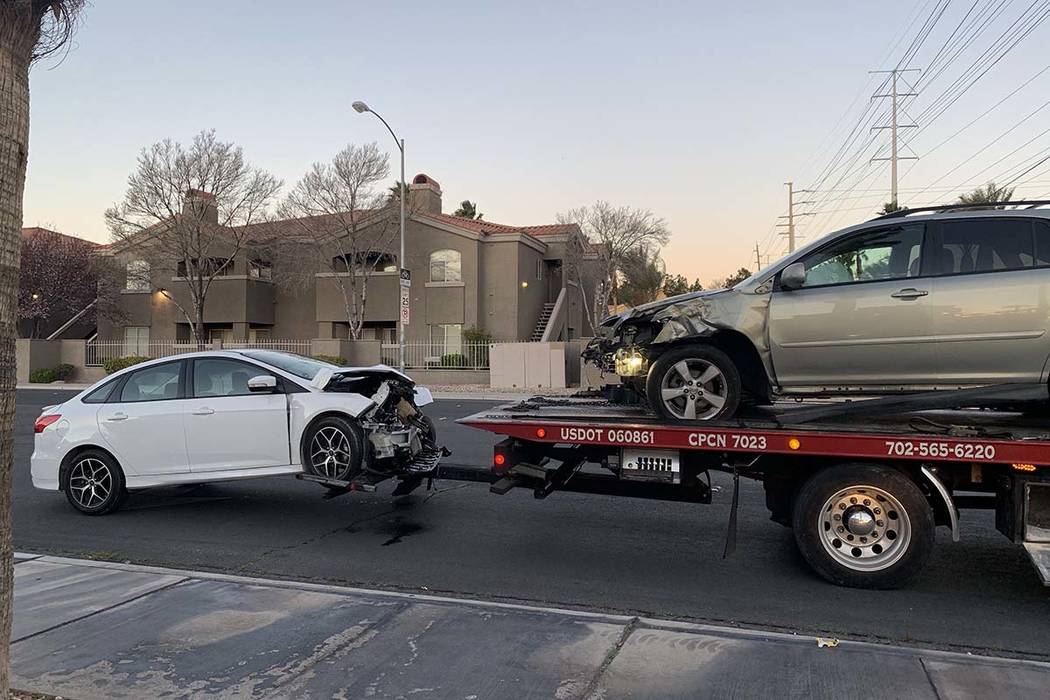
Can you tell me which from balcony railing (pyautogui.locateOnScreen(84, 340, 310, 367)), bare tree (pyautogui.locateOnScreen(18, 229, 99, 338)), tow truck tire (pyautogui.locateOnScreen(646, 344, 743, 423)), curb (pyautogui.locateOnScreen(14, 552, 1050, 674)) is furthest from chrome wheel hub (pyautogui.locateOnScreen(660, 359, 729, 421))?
bare tree (pyautogui.locateOnScreen(18, 229, 99, 338))

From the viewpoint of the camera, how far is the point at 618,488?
638 cm

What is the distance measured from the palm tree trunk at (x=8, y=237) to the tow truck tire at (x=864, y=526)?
487 centimetres

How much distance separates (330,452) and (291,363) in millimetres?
1344

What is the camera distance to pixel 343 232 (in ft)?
95.9

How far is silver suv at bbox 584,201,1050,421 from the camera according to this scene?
548cm

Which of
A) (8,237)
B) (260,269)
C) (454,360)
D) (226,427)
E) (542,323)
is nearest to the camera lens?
(8,237)

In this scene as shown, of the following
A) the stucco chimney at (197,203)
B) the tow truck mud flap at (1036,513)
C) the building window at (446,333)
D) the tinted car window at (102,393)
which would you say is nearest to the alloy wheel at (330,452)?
the tinted car window at (102,393)

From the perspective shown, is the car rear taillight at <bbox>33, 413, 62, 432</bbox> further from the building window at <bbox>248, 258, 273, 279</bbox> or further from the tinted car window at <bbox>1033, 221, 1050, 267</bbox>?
the building window at <bbox>248, 258, 273, 279</bbox>

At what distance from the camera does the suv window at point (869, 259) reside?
19.1 feet

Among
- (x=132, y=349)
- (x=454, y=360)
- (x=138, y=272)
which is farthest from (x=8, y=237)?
(x=138, y=272)

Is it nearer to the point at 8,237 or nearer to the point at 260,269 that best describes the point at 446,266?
the point at 260,269

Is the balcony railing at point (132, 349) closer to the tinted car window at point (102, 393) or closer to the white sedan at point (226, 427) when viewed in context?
the tinted car window at point (102, 393)

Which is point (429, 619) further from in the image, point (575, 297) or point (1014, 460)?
point (575, 297)

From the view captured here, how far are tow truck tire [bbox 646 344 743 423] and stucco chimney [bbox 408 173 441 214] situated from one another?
84.4ft
